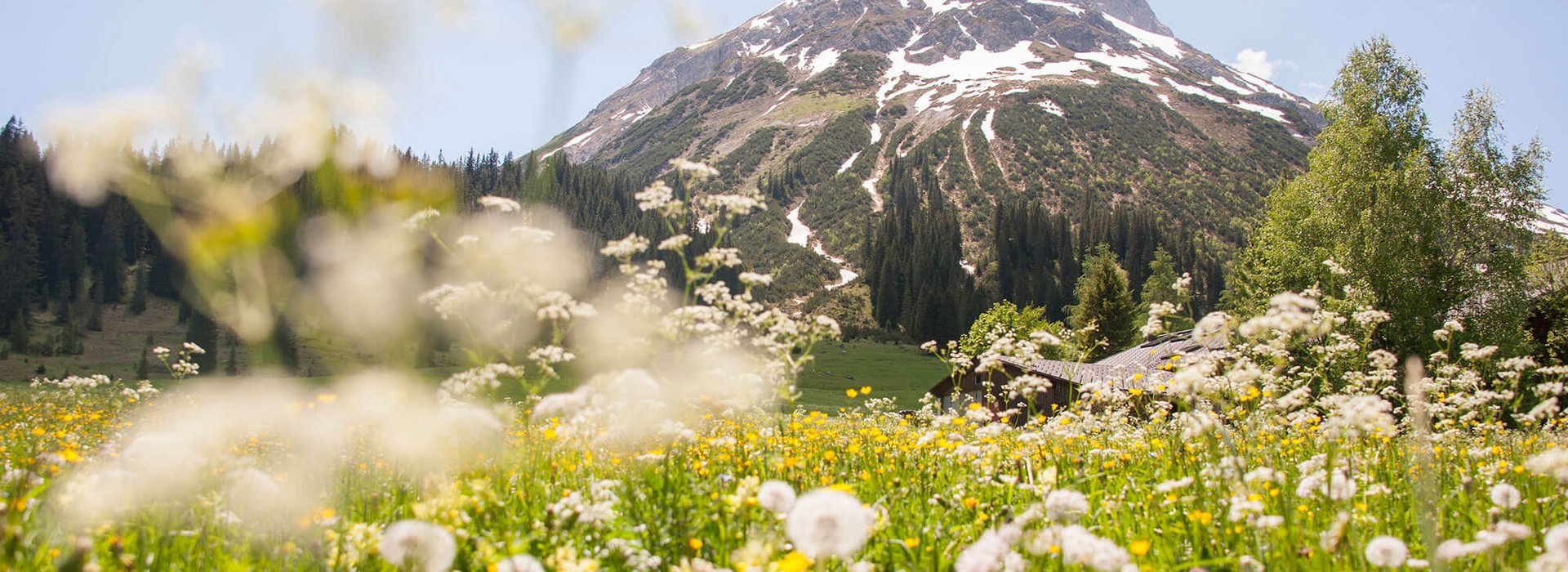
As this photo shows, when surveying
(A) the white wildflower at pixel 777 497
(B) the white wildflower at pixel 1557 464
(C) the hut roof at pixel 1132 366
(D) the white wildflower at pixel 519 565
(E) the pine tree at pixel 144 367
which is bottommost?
(E) the pine tree at pixel 144 367

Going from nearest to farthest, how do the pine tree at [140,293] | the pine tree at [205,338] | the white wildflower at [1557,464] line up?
the white wildflower at [1557,464], the pine tree at [205,338], the pine tree at [140,293]

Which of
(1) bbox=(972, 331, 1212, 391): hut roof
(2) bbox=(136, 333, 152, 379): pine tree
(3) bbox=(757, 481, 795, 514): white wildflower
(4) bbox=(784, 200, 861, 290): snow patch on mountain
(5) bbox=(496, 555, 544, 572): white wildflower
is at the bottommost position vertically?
(2) bbox=(136, 333, 152, 379): pine tree

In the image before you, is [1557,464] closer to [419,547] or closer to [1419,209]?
[419,547]

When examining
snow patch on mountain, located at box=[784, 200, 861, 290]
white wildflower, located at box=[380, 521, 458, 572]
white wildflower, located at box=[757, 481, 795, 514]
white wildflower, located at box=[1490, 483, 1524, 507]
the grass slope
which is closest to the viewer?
white wildflower, located at box=[380, 521, 458, 572]

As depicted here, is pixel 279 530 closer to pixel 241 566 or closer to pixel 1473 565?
pixel 241 566

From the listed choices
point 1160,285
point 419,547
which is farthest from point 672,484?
point 1160,285

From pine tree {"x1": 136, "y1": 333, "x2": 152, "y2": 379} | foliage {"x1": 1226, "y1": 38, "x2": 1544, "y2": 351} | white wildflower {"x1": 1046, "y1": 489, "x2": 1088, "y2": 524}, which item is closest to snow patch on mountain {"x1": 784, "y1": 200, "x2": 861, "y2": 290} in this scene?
pine tree {"x1": 136, "y1": 333, "x2": 152, "y2": 379}

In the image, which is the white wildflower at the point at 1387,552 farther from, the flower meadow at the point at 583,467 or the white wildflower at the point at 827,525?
the white wildflower at the point at 827,525

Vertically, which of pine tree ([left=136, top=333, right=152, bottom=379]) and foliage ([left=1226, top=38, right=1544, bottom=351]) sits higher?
foliage ([left=1226, top=38, right=1544, bottom=351])

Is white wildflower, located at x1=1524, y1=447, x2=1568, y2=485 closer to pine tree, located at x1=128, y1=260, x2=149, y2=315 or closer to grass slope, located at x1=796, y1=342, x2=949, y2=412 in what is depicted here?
grass slope, located at x1=796, y1=342, x2=949, y2=412

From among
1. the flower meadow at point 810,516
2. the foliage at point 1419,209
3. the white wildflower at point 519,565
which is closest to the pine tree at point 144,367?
the flower meadow at point 810,516

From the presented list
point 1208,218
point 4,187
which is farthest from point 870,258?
point 4,187

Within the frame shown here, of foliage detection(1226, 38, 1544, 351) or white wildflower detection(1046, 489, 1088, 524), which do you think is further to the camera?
foliage detection(1226, 38, 1544, 351)

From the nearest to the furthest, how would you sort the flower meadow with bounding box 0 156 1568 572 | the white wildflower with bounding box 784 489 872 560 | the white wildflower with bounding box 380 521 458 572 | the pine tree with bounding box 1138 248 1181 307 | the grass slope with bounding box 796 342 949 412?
the white wildflower with bounding box 784 489 872 560, the white wildflower with bounding box 380 521 458 572, the flower meadow with bounding box 0 156 1568 572, the grass slope with bounding box 796 342 949 412, the pine tree with bounding box 1138 248 1181 307
